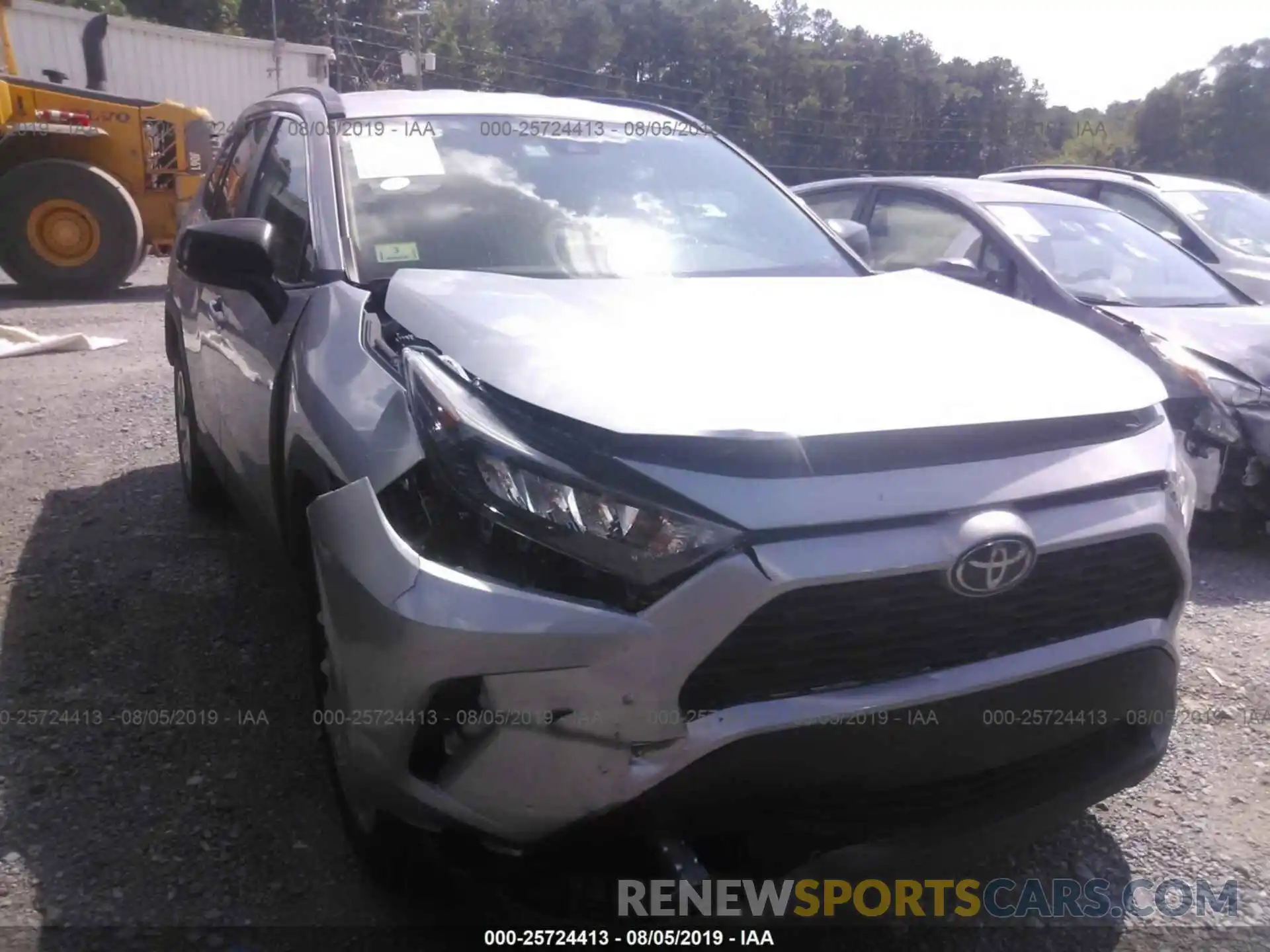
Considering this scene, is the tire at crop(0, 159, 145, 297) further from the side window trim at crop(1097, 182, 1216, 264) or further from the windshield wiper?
the windshield wiper

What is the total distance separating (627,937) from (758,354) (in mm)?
1092

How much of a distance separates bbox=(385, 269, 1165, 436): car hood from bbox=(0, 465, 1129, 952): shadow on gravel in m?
0.79

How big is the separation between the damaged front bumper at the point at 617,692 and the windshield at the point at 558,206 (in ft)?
3.53

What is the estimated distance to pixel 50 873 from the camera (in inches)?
93.8

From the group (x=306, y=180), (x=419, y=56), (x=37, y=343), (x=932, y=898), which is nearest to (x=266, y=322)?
(x=306, y=180)

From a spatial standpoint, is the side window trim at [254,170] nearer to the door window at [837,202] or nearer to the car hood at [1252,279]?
the door window at [837,202]

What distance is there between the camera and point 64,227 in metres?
10.5

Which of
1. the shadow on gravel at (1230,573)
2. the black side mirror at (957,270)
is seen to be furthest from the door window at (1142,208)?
the black side mirror at (957,270)

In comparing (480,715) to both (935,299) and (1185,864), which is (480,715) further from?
(1185,864)

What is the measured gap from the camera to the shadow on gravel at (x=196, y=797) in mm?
2244

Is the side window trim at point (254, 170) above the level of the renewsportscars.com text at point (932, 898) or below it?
above

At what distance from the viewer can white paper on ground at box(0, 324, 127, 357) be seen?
774 cm

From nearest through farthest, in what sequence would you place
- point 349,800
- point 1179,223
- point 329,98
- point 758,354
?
point 758,354 < point 349,800 < point 329,98 < point 1179,223

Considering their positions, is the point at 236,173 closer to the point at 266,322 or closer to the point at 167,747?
the point at 266,322
